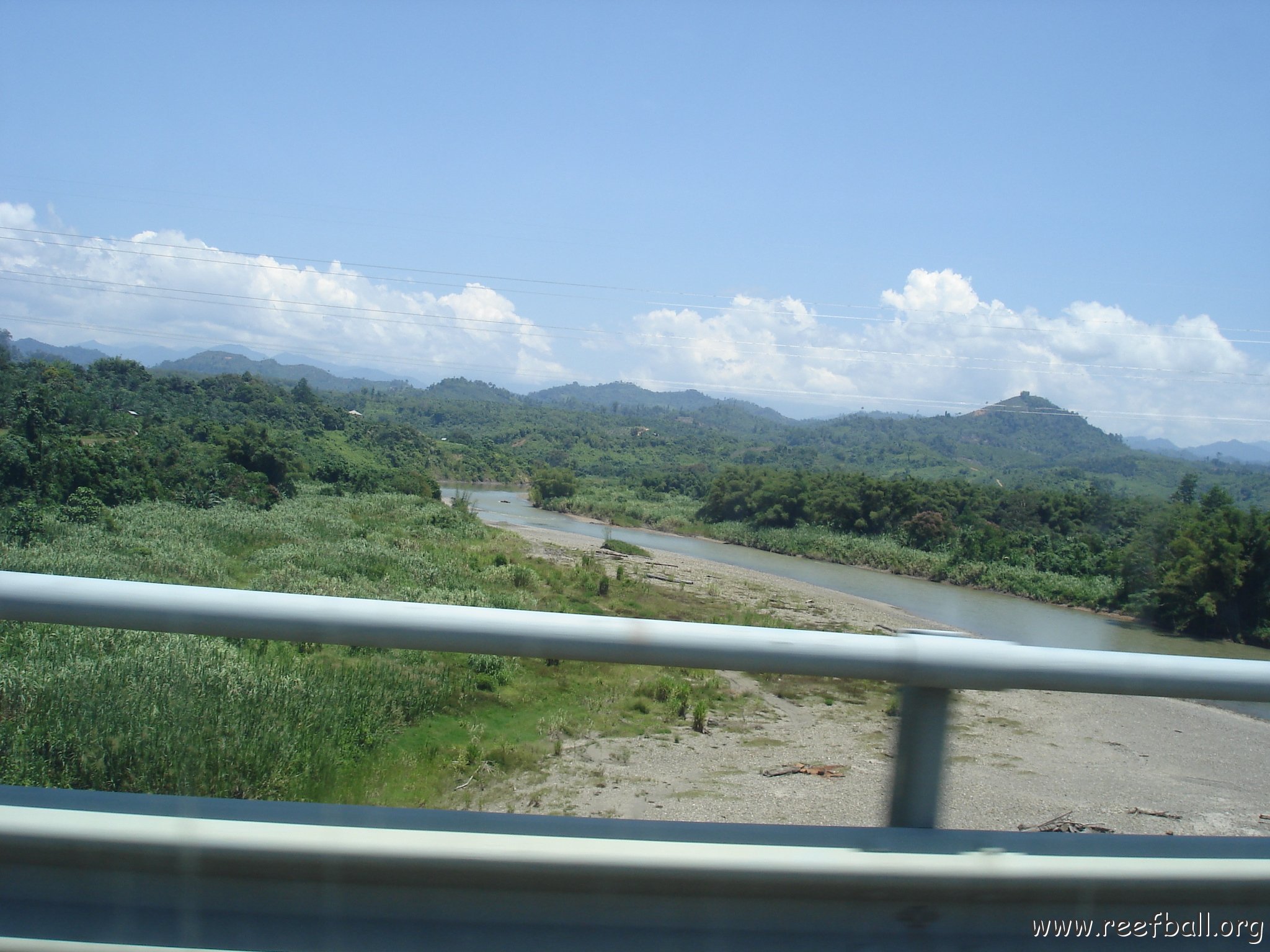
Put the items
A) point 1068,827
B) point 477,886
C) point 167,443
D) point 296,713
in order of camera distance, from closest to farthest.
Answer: point 477,886, point 1068,827, point 296,713, point 167,443

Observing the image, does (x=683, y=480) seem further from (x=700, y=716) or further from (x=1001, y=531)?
(x=700, y=716)

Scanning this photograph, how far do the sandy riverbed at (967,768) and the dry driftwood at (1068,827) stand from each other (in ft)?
0.05

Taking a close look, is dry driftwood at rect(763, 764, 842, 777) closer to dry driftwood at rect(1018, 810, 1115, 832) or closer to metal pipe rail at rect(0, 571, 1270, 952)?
metal pipe rail at rect(0, 571, 1270, 952)

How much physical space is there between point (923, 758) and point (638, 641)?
2.82 feet

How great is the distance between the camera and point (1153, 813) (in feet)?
8.40

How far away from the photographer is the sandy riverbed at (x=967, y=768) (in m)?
2.47

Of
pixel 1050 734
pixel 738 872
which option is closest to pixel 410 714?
pixel 738 872

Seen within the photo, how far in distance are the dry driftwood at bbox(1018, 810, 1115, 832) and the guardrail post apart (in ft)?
1.45

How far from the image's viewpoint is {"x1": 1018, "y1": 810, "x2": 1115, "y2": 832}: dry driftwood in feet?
8.17

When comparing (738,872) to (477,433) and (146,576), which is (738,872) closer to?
(146,576)

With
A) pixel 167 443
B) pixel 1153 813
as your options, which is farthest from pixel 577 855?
pixel 167 443

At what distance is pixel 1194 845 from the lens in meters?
2.32

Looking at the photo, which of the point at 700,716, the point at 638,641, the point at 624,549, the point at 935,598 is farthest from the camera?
the point at 935,598

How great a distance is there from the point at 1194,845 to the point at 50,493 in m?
12.4
